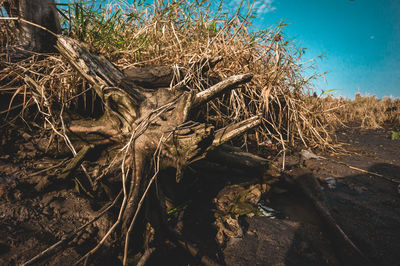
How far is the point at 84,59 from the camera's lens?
51.8 inches

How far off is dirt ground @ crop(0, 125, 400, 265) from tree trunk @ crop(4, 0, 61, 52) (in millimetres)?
908

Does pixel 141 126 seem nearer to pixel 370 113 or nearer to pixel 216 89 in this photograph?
pixel 216 89

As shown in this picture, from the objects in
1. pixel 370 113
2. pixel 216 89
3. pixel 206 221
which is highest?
pixel 370 113

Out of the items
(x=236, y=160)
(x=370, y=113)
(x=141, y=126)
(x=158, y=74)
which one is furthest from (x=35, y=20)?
(x=370, y=113)

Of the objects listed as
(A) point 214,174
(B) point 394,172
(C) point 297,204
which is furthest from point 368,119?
(A) point 214,174

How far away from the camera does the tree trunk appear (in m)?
1.64

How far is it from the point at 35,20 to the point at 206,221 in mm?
2352

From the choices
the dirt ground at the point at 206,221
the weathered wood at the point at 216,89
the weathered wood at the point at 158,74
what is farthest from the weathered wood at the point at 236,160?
the weathered wood at the point at 158,74

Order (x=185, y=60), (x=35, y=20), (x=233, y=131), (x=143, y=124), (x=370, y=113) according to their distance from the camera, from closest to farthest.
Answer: (x=143, y=124)
(x=233, y=131)
(x=35, y=20)
(x=185, y=60)
(x=370, y=113)

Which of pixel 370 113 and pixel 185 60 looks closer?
pixel 185 60

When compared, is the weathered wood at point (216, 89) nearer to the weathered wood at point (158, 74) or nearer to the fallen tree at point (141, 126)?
the fallen tree at point (141, 126)

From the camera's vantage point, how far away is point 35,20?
170 centimetres

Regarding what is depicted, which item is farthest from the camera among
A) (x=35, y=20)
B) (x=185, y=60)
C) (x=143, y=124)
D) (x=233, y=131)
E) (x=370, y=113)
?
(x=370, y=113)

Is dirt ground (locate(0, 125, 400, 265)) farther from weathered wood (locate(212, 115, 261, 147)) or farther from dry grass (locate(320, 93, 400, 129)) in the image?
dry grass (locate(320, 93, 400, 129))
